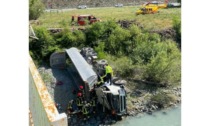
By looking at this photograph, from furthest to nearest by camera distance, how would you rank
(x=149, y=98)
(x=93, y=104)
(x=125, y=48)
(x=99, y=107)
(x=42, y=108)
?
(x=125, y=48), (x=149, y=98), (x=99, y=107), (x=93, y=104), (x=42, y=108)

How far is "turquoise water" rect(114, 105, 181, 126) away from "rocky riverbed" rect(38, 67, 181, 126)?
243 mm

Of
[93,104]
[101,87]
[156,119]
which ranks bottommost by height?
[156,119]

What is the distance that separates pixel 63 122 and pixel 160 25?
17.6 meters

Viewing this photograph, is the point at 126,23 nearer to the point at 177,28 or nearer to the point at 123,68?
the point at 177,28

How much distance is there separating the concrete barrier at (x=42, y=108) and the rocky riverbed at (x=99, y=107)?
263 inches

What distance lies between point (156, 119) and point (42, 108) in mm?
8197

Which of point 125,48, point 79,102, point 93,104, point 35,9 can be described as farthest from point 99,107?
point 35,9

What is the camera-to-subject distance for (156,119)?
33.6 feet

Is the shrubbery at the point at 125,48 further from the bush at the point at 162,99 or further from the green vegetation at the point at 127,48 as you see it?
the bush at the point at 162,99

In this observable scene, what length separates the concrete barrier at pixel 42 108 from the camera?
7.75 ft

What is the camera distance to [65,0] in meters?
35.8

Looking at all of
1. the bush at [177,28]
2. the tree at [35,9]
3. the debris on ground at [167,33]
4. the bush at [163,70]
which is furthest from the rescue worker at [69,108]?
the tree at [35,9]

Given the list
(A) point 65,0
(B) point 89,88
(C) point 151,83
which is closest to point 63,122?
(B) point 89,88

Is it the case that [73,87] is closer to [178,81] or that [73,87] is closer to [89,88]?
[89,88]
